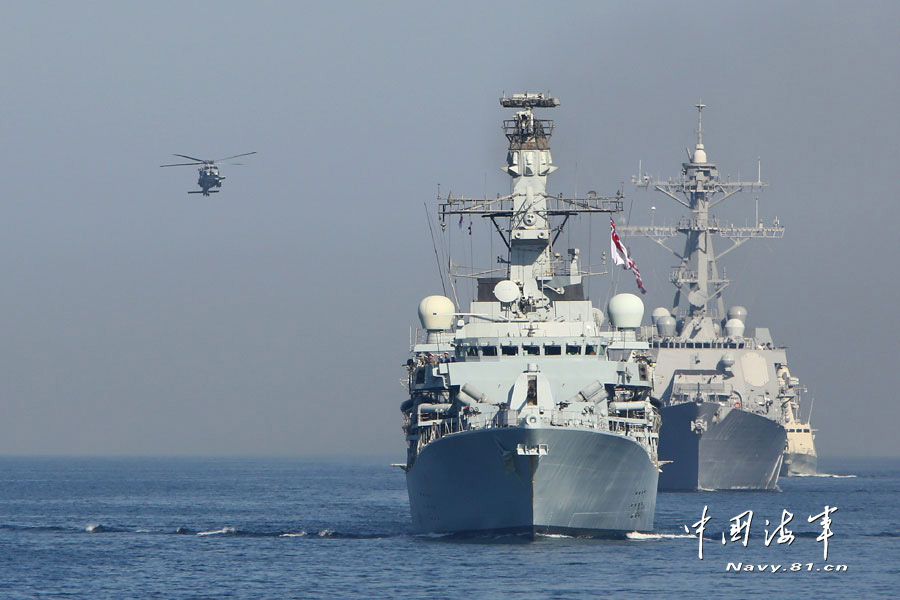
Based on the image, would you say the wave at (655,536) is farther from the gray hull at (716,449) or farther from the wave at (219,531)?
the gray hull at (716,449)

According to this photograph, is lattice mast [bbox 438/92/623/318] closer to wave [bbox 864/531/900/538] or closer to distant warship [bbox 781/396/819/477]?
wave [bbox 864/531/900/538]

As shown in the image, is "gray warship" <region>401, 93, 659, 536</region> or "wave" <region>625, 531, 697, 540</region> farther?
"wave" <region>625, 531, 697, 540</region>

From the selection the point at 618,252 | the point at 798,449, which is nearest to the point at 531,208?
the point at 618,252

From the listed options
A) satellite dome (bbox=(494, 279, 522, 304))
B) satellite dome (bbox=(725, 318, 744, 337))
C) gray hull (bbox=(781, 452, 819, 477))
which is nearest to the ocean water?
satellite dome (bbox=(494, 279, 522, 304))

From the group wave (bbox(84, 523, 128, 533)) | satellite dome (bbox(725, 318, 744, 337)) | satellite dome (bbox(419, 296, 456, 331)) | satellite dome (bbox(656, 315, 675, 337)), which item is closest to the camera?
satellite dome (bbox(419, 296, 456, 331))

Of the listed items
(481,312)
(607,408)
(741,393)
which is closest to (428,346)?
(481,312)

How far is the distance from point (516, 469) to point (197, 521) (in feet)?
77.7

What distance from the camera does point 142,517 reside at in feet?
214

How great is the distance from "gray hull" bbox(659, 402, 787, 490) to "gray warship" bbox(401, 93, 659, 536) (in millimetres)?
32725

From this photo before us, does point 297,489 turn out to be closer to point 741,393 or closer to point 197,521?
point 741,393

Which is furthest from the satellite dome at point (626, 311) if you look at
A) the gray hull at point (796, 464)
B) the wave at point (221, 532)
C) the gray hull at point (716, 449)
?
the gray hull at point (796, 464)

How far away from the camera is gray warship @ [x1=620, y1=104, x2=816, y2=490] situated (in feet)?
291

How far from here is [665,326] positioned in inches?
4060

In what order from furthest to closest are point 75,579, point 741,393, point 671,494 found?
1. point 741,393
2. point 671,494
3. point 75,579
